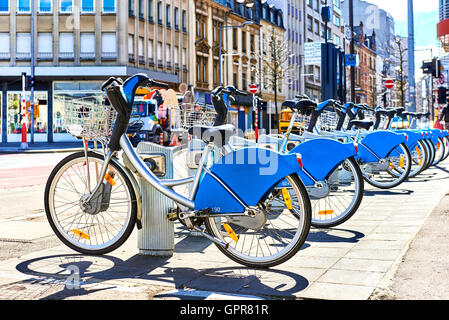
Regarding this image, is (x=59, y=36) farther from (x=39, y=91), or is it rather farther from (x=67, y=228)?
(x=67, y=228)

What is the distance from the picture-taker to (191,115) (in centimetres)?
580

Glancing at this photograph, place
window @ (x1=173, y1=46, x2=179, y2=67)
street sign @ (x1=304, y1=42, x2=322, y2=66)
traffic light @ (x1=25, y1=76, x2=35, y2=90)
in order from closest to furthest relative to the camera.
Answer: traffic light @ (x1=25, y1=76, x2=35, y2=90) → street sign @ (x1=304, y1=42, x2=322, y2=66) → window @ (x1=173, y1=46, x2=179, y2=67)

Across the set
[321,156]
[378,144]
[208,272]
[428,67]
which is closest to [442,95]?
[428,67]

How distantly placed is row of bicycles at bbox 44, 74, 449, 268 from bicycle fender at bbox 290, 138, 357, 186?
1 cm

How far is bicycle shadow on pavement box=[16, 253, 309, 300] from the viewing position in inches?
165

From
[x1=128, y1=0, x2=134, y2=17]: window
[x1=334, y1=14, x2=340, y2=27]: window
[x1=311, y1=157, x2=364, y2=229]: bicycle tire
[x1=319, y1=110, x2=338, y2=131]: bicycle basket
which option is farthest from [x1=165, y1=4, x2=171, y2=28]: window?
[x1=334, y1=14, x2=340, y2=27]: window

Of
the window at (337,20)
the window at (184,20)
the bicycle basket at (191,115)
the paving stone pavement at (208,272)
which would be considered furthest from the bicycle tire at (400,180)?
the window at (337,20)

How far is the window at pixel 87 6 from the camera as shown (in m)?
42.4

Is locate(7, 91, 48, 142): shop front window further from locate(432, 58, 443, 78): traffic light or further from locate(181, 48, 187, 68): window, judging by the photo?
locate(432, 58, 443, 78): traffic light

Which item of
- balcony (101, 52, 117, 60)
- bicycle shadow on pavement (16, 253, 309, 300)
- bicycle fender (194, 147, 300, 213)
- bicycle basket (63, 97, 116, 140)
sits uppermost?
balcony (101, 52, 117, 60)

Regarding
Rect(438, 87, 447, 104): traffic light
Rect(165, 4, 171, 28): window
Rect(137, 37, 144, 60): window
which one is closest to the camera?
Rect(438, 87, 447, 104): traffic light

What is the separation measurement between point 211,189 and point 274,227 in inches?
27.7

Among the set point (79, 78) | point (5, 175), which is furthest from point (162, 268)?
point (79, 78)
